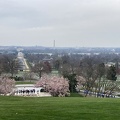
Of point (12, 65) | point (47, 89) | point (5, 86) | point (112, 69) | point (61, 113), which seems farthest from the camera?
point (12, 65)

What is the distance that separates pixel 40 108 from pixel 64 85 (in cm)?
2793

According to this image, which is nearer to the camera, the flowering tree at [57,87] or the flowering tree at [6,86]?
the flowering tree at [6,86]

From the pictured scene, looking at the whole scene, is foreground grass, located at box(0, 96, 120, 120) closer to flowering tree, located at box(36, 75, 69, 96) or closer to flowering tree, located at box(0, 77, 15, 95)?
flowering tree, located at box(0, 77, 15, 95)

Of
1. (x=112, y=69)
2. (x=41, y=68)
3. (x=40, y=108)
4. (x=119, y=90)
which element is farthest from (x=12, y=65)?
(x=40, y=108)

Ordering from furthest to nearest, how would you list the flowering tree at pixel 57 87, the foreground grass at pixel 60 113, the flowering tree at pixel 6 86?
the flowering tree at pixel 57 87, the flowering tree at pixel 6 86, the foreground grass at pixel 60 113

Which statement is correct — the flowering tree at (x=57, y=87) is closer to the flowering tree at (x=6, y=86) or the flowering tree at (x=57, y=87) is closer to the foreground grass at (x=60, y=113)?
the flowering tree at (x=6, y=86)

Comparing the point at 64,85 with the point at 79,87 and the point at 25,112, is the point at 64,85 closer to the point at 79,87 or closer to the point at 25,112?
the point at 79,87

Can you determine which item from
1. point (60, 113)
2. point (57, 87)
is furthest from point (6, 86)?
point (60, 113)

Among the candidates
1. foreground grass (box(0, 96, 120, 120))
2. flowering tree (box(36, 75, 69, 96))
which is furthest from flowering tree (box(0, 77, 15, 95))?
foreground grass (box(0, 96, 120, 120))

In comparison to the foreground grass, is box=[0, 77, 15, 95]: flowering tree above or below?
below

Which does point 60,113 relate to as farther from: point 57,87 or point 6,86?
point 57,87

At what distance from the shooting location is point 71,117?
8984 millimetres

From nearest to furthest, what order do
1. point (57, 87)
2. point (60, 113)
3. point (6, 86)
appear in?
point (60, 113), point (6, 86), point (57, 87)

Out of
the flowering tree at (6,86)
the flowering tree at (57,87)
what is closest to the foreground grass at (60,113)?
the flowering tree at (6,86)
